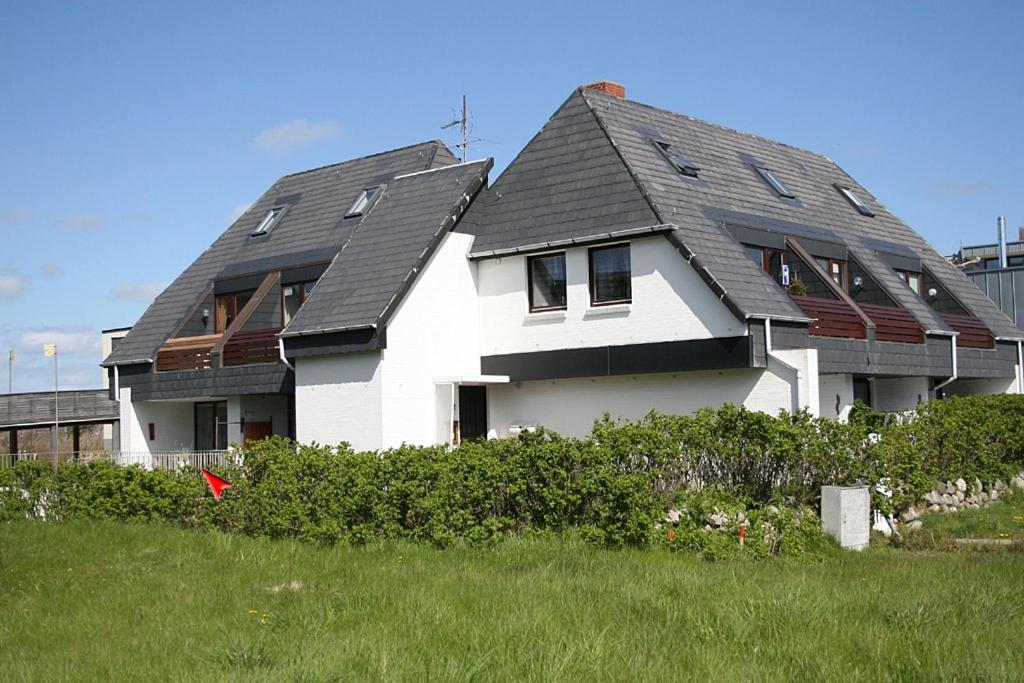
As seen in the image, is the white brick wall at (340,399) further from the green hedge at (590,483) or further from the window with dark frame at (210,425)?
the window with dark frame at (210,425)

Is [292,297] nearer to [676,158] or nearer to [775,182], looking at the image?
[676,158]

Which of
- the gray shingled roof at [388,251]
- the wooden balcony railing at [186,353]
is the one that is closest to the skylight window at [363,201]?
the gray shingled roof at [388,251]

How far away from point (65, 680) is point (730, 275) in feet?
52.2

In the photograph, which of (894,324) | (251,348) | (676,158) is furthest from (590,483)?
(251,348)

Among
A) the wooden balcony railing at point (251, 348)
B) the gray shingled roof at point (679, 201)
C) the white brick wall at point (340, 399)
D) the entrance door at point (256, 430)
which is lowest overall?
the entrance door at point (256, 430)

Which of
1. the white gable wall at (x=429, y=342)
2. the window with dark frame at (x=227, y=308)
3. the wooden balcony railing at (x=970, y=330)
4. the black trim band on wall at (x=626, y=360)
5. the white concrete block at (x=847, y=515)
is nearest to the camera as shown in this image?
the white concrete block at (x=847, y=515)

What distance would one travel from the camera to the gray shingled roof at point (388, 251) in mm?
23438

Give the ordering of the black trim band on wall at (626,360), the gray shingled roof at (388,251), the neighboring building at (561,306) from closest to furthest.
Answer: the black trim band on wall at (626,360)
the neighboring building at (561,306)
the gray shingled roof at (388,251)

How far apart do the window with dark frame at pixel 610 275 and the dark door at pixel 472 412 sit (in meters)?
3.64

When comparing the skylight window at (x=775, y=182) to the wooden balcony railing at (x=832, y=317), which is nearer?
the wooden balcony railing at (x=832, y=317)

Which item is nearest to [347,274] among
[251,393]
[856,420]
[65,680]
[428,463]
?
[251,393]

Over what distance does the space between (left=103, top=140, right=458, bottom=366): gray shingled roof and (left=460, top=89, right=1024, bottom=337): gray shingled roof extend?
4243mm

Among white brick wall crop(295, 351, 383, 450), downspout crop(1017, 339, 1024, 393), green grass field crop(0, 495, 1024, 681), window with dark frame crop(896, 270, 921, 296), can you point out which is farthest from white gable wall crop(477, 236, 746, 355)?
downspout crop(1017, 339, 1024, 393)

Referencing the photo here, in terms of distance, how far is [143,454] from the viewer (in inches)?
1123
